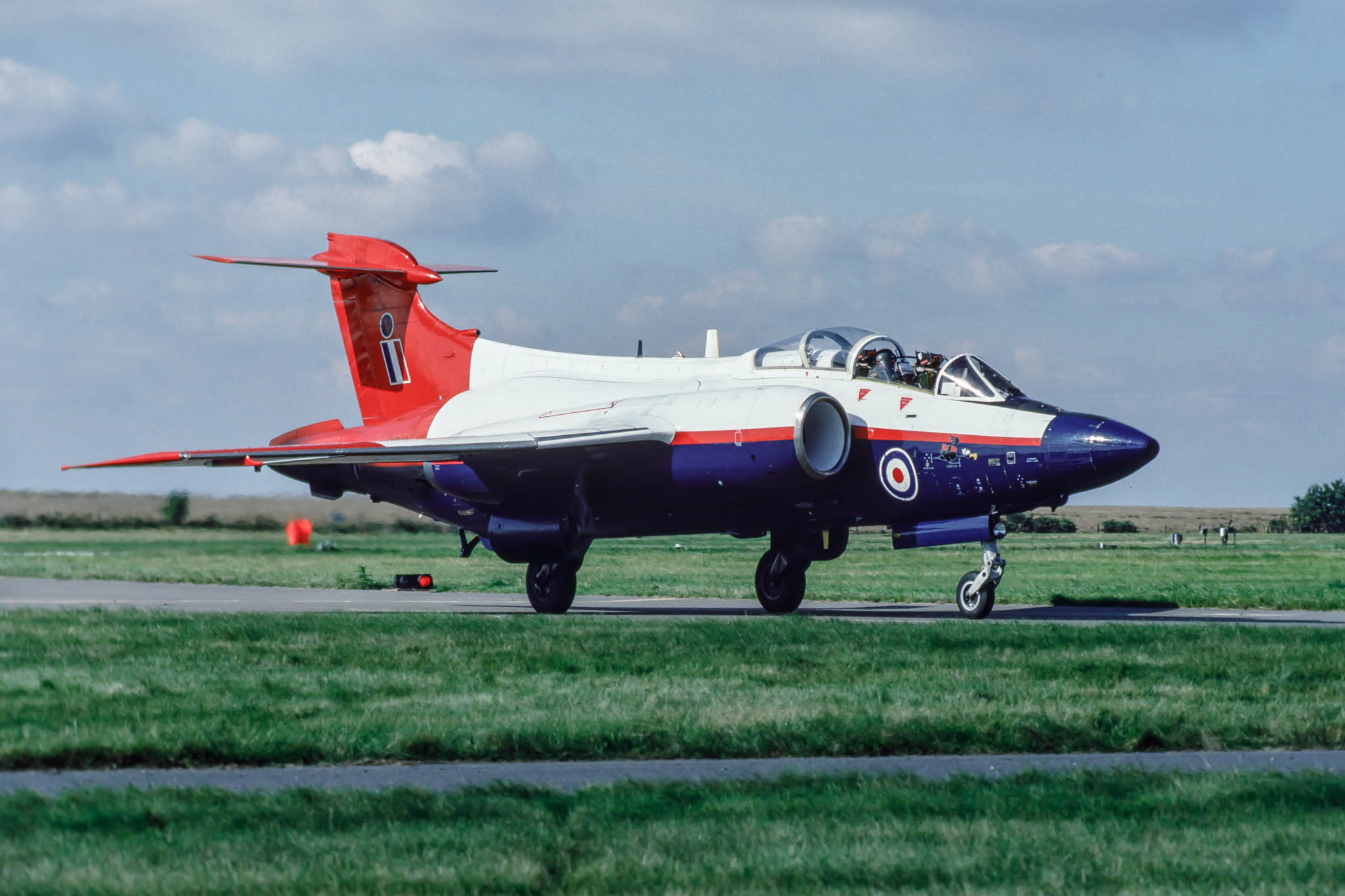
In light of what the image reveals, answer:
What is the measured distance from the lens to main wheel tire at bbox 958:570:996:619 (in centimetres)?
2000

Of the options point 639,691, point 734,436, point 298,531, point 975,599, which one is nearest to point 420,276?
point 298,531

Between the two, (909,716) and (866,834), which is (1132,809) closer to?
(866,834)

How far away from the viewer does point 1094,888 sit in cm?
A: 596

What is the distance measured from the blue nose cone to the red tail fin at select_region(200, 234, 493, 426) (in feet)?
35.2

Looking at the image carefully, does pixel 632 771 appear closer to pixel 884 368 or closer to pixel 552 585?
pixel 884 368

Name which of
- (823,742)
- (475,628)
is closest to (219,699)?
(823,742)

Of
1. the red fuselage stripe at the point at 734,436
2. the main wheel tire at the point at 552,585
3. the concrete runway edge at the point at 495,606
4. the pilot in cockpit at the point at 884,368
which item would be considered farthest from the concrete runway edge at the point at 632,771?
the main wheel tire at the point at 552,585

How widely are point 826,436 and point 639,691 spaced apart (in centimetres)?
946

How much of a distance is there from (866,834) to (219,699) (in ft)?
19.5

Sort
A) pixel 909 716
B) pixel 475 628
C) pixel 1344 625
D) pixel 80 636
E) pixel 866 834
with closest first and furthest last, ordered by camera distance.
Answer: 1. pixel 866 834
2. pixel 909 716
3. pixel 80 636
4. pixel 475 628
5. pixel 1344 625

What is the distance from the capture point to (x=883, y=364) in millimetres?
20938

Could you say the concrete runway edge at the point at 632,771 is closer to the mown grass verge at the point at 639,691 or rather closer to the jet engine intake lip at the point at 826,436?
the mown grass verge at the point at 639,691

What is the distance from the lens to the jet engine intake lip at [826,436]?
20000mm

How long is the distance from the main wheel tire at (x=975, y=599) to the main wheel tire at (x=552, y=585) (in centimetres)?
614
